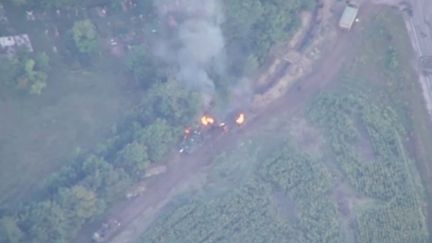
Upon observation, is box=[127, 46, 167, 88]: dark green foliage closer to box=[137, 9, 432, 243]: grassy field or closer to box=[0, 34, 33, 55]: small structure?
box=[137, 9, 432, 243]: grassy field

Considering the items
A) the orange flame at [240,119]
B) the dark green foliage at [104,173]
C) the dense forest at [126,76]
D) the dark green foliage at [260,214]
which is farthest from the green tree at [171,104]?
the dark green foliage at [260,214]

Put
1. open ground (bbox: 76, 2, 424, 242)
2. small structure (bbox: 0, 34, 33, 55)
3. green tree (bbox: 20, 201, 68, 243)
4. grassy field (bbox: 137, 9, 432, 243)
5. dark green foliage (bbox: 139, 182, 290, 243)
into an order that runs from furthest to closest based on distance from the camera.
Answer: small structure (bbox: 0, 34, 33, 55)
open ground (bbox: 76, 2, 424, 242)
grassy field (bbox: 137, 9, 432, 243)
dark green foliage (bbox: 139, 182, 290, 243)
green tree (bbox: 20, 201, 68, 243)

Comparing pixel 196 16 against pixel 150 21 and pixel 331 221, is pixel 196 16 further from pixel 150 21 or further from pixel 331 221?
pixel 331 221

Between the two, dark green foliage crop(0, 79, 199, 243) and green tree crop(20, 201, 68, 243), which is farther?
dark green foliage crop(0, 79, 199, 243)

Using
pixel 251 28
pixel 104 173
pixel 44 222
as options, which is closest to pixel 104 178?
pixel 104 173

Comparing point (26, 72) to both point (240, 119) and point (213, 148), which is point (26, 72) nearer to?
point (213, 148)

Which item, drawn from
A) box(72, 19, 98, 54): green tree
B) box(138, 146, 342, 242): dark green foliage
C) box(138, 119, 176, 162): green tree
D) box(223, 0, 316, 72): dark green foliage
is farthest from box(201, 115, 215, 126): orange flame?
box(72, 19, 98, 54): green tree
